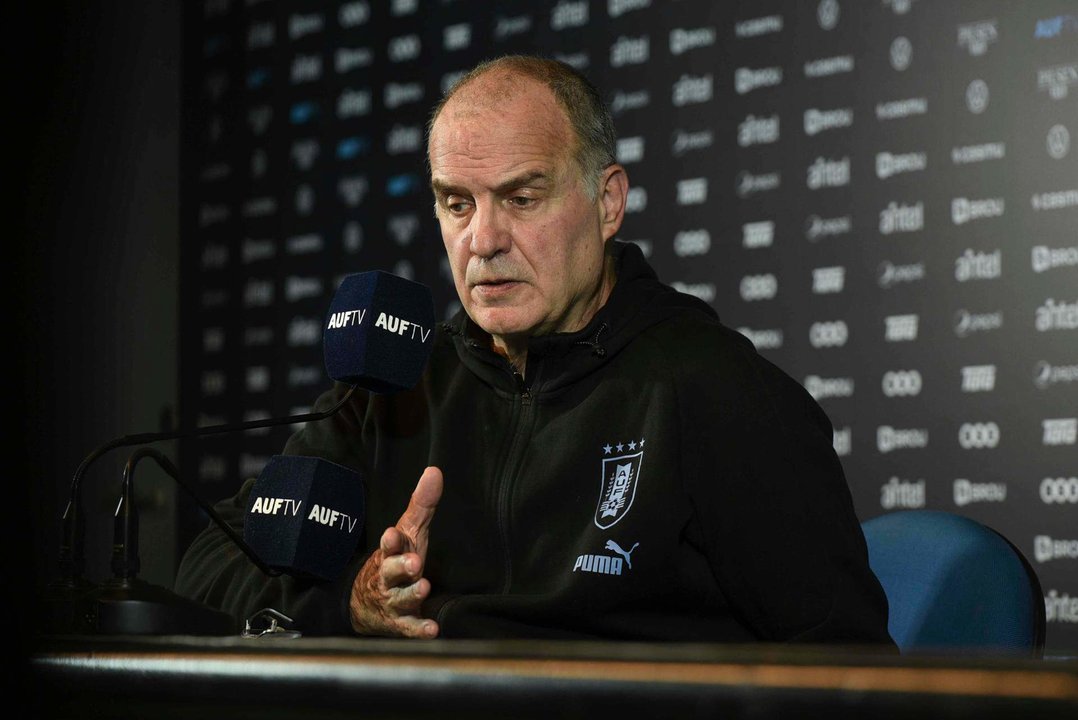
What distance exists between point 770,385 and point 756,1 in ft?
7.45

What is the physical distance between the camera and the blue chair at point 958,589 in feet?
4.74

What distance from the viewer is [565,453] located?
1631 millimetres

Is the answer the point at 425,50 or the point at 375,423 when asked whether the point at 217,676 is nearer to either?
the point at 375,423

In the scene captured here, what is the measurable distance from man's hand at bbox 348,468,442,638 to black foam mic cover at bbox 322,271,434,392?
141 millimetres

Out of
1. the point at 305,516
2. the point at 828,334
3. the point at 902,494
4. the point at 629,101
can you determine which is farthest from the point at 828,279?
the point at 305,516

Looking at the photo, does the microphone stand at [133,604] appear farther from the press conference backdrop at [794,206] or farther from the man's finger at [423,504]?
the press conference backdrop at [794,206]

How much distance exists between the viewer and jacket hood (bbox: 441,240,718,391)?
5.59 feet

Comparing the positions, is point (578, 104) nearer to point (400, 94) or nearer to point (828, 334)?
point (828, 334)

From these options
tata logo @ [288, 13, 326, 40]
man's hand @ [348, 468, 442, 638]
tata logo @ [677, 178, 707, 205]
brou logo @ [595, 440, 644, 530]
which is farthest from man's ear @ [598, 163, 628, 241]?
tata logo @ [288, 13, 326, 40]

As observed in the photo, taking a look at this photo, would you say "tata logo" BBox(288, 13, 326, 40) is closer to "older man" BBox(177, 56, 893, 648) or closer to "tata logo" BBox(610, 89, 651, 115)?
"tata logo" BBox(610, 89, 651, 115)

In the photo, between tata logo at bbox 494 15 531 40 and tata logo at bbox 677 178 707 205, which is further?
tata logo at bbox 494 15 531 40

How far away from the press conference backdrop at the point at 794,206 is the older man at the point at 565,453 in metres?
1.59

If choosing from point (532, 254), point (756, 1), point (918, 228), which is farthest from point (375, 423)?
point (756, 1)

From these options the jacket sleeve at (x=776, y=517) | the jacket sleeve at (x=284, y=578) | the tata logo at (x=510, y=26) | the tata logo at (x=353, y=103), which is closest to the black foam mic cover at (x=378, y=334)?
the jacket sleeve at (x=284, y=578)
